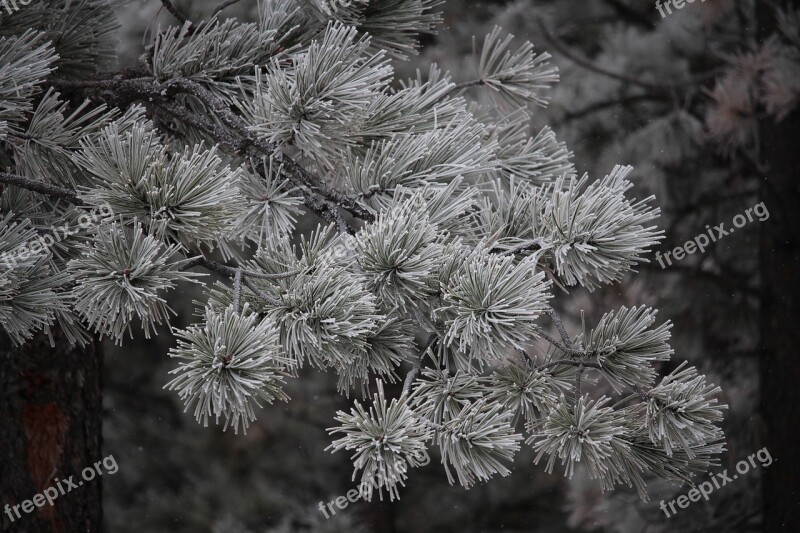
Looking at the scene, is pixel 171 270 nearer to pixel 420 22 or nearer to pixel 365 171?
pixel 365 171

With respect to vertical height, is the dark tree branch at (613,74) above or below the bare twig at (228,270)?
above

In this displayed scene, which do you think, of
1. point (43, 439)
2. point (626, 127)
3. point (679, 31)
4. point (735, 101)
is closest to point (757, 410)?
point (735, 101)

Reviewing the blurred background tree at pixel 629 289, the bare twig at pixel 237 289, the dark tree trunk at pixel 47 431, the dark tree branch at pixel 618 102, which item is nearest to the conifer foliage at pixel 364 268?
the bare twig at pixel 237 289

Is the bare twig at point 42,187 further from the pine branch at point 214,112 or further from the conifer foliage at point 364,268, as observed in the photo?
the pine branch at point 214,112

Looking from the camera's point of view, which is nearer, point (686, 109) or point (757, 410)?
point (757, 410)

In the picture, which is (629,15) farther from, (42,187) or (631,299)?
(42,187)

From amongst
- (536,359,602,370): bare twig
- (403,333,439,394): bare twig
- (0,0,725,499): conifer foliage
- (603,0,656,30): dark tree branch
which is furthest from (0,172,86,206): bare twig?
(603,0,656,30): dark tree branch

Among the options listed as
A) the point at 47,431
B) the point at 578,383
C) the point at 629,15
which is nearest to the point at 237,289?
the point at 578,383
